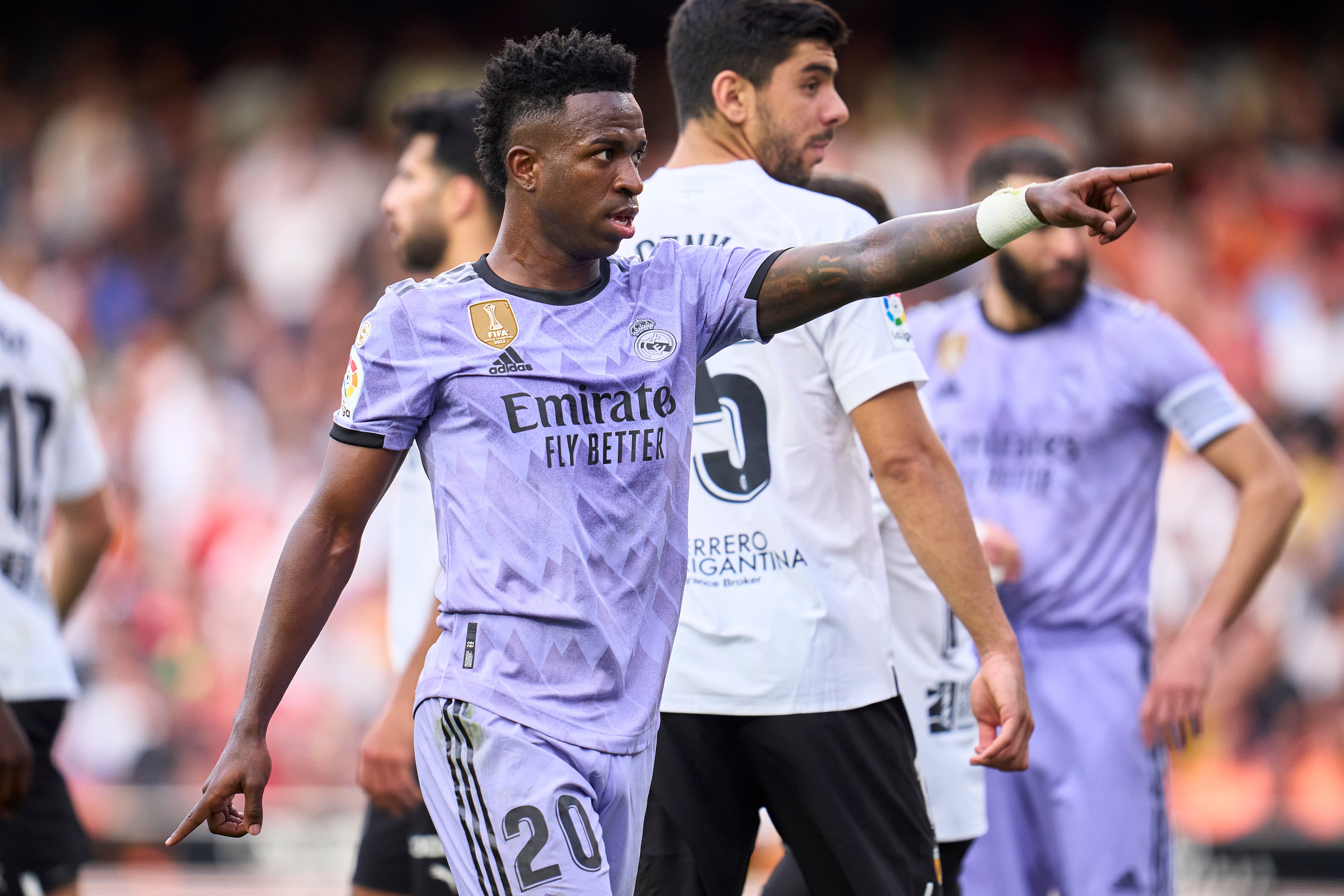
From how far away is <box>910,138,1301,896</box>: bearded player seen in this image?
14.7 feet

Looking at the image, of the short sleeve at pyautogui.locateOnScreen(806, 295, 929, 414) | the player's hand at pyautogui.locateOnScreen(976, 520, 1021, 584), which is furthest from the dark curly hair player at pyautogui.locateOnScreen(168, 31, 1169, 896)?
the player's hand at pyautogui.locateOnScreen(976, 520, 1021, 584)

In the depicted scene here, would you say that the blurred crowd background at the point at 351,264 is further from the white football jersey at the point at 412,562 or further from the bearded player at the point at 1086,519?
the white football jersey at the point at 412,562

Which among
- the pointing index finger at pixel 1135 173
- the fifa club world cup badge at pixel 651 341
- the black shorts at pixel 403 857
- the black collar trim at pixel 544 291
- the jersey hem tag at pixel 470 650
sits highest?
the pointing index finger at pixel 1135 173

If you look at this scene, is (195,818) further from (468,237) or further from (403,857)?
(468,237)

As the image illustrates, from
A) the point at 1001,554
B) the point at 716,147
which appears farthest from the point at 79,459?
the point at 1001,554

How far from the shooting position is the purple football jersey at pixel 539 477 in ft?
8.77

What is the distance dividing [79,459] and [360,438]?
2585 millimetres

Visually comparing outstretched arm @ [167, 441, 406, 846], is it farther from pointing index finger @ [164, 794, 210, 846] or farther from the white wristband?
the white wristband

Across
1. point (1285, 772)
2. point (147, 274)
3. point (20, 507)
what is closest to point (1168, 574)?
point (1285, 772)

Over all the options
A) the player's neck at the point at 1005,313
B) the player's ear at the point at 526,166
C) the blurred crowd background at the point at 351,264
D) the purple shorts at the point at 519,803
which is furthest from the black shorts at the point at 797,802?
the blurred crowd background at the point at 351,264

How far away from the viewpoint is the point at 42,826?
4.43 metres

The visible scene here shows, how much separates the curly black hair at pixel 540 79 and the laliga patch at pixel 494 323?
300 millimetres

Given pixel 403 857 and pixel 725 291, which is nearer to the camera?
pixel 725 291

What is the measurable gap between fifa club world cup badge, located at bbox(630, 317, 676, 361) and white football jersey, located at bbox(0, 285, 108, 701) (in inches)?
97.5
